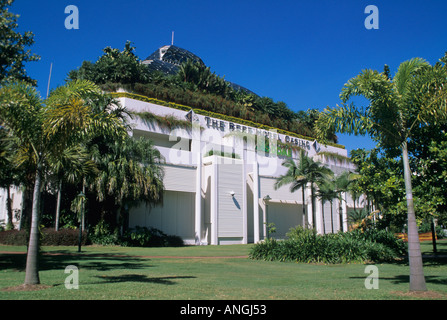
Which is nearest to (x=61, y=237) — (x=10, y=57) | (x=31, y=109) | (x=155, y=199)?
(x=155, y=199)

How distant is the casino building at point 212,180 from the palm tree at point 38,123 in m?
18.3

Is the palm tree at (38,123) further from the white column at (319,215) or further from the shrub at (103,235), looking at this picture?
the white column at (319,215)

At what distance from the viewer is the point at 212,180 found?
31.8 m

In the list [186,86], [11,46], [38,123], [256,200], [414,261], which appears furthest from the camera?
[186,86]

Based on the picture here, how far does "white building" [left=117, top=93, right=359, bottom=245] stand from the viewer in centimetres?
3114

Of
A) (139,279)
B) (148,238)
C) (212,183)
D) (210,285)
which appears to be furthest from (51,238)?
(210,285)

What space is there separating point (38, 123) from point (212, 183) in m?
22.6

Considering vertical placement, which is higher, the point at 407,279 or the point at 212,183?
the point at 212,183

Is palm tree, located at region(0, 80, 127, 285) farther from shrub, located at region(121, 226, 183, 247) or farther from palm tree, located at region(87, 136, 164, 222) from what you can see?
shrub, located at region(121, 226, 183, 247)

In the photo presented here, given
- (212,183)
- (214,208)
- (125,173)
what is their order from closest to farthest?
(125,173) → (214,208) → (212,183)

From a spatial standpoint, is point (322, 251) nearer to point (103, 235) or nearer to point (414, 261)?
point (414, 261)

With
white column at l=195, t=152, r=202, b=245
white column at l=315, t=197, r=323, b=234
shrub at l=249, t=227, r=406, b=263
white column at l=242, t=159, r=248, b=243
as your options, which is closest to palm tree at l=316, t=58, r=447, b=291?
shrub at l=249, t=227, r=406, b=263

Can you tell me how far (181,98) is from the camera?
1479 inches
